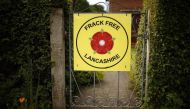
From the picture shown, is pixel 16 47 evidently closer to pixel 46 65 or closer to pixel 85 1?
pixel 46 65

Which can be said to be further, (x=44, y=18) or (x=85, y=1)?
(x=85, y=1)

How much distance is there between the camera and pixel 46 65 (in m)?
7.45

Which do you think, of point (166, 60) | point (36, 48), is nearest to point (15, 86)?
point (36, 48)

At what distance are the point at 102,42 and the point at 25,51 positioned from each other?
1.64 meters

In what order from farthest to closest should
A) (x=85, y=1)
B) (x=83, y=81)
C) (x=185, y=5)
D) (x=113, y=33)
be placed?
1. (x=85, y=1)
2. (x=83, y=81)
3. (x=113, y=33)
4. (x=185, y=5)

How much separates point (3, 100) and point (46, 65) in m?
1.14

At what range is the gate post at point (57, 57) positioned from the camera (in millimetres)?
7219

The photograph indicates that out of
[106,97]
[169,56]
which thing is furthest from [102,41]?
[106,97]

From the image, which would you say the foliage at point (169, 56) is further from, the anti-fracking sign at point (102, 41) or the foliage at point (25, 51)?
the foliage at point (25, 51)

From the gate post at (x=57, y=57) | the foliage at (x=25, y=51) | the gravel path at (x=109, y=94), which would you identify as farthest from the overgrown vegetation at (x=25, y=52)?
the gravel path at (x=109, y=94)

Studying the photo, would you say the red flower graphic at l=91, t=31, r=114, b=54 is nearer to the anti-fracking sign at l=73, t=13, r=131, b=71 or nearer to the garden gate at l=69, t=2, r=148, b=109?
the anti-fracking sign at l=73, t=13, r=131, b=71

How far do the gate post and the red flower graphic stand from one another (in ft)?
2.17

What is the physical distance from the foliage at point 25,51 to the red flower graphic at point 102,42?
0.98 metres

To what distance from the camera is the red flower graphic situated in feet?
24.2
